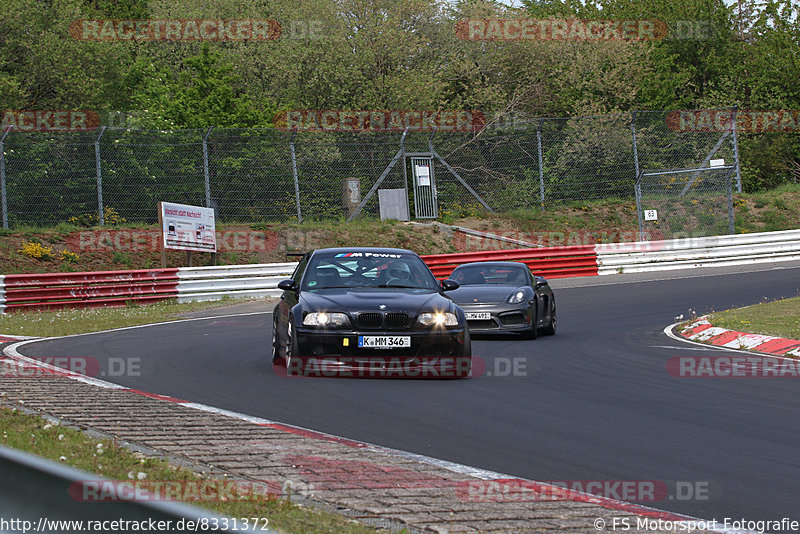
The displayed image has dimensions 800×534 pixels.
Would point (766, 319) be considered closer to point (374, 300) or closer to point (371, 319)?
point (374, 300)

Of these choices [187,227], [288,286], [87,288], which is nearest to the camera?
[288,286]

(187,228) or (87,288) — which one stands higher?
(187,228)

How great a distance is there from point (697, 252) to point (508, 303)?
55.9 feet

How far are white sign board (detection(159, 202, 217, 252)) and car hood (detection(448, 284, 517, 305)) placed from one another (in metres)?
13.5

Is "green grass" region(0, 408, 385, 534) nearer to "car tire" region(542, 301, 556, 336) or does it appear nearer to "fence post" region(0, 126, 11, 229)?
"car tire" region(542, 301, 556, 336)

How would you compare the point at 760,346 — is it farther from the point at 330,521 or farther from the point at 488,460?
the point at 330,521

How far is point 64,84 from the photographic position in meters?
42.8

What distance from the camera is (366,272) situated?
36.8 feet

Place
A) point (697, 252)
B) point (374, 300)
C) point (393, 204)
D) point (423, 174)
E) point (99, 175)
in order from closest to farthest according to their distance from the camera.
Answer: point (374, 300), point (99, 175), point (697, 252), point (423, 174), point (393, 204)

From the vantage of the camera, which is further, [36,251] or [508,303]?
[36,251]

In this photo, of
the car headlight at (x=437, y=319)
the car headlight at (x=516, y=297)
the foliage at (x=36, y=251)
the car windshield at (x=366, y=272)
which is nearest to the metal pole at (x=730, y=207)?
the car headlight at (x=516, y=297)

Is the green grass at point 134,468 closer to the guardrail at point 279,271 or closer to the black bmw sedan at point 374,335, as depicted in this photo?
the black bmw sedan at point 374,335

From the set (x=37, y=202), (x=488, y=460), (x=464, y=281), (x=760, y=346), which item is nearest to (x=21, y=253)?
(x=37, y=202)

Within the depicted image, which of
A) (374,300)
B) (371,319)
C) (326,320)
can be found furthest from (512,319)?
(326,320)
